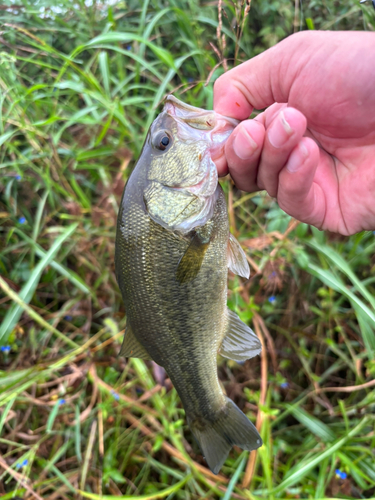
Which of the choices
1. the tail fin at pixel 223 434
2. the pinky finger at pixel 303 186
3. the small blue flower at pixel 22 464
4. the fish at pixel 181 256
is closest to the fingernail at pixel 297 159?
the pinky finger at pixel 303 186

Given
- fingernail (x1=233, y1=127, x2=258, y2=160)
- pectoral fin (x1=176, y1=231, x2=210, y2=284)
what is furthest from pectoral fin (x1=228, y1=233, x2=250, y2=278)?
fingernail (x1=233, y1=127, x2=258, y2=160)

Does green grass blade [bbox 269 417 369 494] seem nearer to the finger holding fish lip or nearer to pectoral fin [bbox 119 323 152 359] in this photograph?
pectoral fin [bbox 119 323 152 359]

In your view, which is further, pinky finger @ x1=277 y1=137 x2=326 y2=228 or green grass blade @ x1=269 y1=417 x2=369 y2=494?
green grass blade @ x1=269 y1=417 x2=369 y2=494

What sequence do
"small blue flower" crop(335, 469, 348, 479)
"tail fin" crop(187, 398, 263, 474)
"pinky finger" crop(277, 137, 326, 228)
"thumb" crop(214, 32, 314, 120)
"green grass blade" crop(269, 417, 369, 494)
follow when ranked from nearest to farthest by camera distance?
"pinky finger" crop(277, 137, 326, 228) < "thumb" crop(214, 32, 314, 120) < "tail fin" crop(187, 398, 263, 474) < "green grass blade" crop(269, 417, 369, 494) < "small blue flower" crop(335, 469, 348, 479)

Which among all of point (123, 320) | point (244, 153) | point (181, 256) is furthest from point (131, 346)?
point (123, 320)

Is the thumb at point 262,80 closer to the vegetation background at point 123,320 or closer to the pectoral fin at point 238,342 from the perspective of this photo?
the vegetation background at point 123,320

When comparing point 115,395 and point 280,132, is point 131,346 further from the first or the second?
point 280,132
